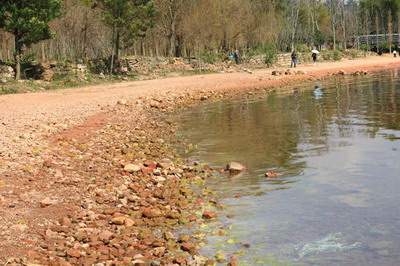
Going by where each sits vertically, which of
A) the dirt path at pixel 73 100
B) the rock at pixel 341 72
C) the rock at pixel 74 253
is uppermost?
the rock at pixel 341 72

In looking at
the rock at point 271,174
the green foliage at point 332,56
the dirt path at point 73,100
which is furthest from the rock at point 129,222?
the green foliage at point 332,56

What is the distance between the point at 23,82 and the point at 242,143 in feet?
69.9

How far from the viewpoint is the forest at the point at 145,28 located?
3338cm

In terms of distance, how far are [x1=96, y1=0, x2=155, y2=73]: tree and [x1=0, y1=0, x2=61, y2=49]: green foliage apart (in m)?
6.11

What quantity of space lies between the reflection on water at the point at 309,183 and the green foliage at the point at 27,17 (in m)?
14.6

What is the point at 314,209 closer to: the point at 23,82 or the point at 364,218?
the point at 364,218

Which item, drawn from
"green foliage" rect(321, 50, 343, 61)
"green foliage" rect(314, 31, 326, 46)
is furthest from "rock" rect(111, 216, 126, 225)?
"green foliage" rect(314, 31, 326, 46)

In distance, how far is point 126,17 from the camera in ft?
132

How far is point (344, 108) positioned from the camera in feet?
76.1

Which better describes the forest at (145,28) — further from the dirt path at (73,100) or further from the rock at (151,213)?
the rock at (151,213)

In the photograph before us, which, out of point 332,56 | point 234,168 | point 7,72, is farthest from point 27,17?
point 332,56

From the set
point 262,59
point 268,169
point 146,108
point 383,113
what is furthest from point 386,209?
point 262,59

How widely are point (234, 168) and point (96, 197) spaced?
3519 millimetres

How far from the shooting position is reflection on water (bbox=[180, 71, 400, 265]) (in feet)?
24.4
